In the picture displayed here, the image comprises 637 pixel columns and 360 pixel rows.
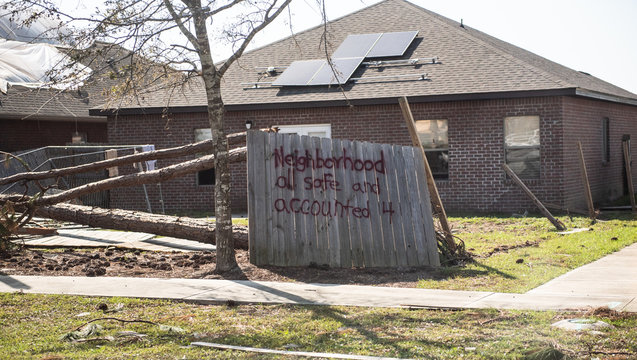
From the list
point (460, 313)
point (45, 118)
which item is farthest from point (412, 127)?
point (45, 118)

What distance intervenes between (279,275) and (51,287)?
9.68 feet

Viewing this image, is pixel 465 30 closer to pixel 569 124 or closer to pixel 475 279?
pixel 569 124

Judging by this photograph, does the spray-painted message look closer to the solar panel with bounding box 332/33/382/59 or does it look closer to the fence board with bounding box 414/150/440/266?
the fence board with bounding box 414/150/440/266

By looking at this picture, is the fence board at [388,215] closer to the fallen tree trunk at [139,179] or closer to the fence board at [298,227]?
the fence board at [298,227]

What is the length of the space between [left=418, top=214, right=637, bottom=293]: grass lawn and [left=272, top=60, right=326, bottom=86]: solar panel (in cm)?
618

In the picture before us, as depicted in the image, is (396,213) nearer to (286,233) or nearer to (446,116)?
(286,233)

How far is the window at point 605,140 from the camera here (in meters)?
23.6

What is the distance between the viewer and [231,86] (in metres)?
22.3

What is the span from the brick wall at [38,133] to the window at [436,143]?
14.4 meters

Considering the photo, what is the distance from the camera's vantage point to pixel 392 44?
22.1 m

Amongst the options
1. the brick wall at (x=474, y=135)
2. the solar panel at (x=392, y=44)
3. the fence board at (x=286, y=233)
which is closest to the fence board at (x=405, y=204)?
the fence board at (x=286, y=233)

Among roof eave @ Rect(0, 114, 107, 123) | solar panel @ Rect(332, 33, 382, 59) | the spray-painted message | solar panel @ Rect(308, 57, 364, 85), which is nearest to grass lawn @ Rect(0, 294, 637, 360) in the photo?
the spray-painted message

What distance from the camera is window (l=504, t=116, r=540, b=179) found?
63.2ft

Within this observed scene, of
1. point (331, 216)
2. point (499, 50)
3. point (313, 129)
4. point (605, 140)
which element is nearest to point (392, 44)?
point (499, 50)
